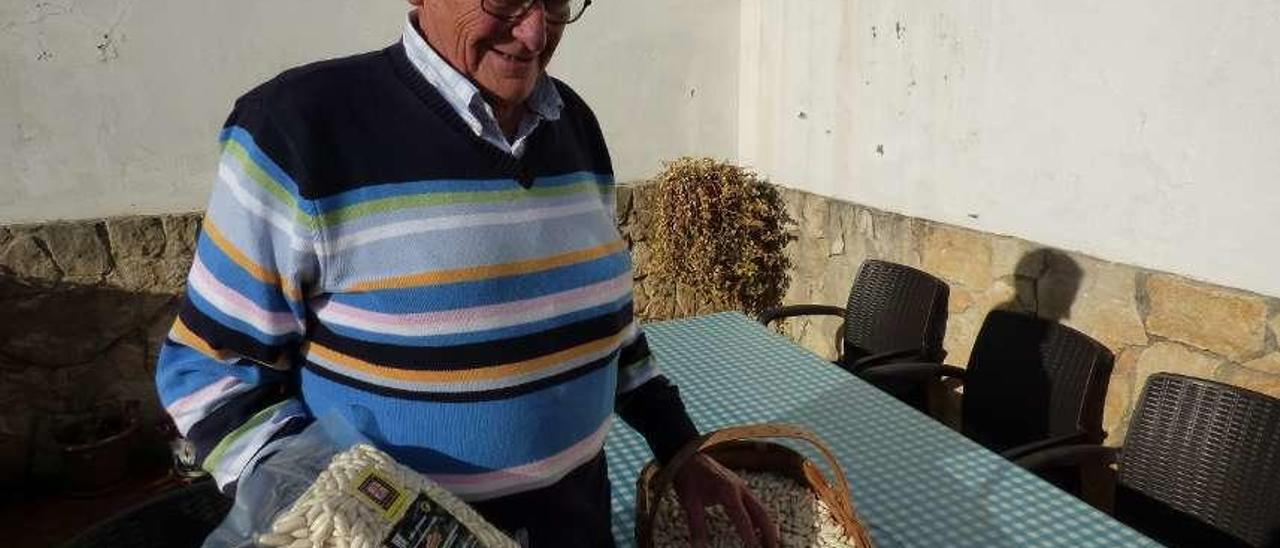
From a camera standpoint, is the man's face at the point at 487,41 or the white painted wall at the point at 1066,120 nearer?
the man's face at the point at 487,41

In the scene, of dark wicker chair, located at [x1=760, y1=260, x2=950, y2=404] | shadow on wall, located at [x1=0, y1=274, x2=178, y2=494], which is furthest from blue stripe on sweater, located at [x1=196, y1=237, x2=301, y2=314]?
shadow on wall, located at [x1=0, y1=274, x2=178, y2=494]

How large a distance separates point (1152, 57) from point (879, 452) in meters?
1.47

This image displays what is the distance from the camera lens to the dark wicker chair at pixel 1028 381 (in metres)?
2.02

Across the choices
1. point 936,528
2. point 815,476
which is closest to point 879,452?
point 936,528

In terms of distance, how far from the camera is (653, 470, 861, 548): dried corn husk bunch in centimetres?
119

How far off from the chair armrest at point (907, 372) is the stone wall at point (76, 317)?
307 centimetres

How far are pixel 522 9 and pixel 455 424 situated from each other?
18.7 inches

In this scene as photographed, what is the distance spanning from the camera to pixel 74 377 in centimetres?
362

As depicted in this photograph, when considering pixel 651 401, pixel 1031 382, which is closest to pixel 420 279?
pixel 651 401

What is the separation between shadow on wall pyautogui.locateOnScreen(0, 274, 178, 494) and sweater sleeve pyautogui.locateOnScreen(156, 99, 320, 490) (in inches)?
133

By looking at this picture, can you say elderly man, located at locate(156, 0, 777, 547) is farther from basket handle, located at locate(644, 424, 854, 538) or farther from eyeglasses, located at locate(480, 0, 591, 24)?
basket handle, located at locate(644, 424, 854, 538)

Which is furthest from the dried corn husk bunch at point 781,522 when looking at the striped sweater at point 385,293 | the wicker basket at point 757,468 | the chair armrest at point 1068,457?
the chair armrest at point 1068,457

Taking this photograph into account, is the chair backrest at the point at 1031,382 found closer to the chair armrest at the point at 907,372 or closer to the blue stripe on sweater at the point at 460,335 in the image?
the chair armrest at the point at 907,372

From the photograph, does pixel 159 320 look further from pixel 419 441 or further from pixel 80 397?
pixel 419 441
